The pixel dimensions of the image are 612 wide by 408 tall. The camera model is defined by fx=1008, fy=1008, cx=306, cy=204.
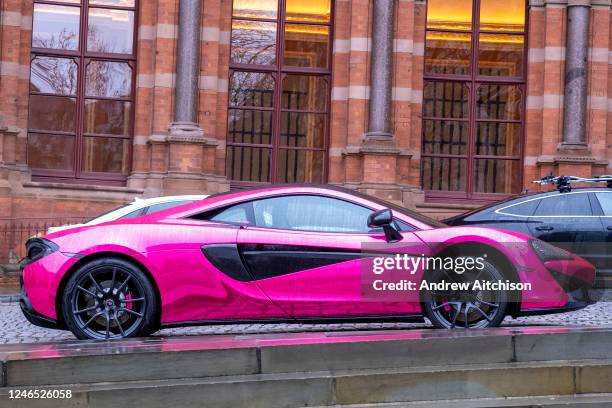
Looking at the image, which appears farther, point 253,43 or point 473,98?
point 473,98

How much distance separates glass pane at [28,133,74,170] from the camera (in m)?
19.7

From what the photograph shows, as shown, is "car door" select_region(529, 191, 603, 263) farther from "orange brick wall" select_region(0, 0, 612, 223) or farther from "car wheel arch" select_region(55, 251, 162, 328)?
"orange brick wall" select_region(0, 0, 612, 223)

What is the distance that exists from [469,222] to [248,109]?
921 centimetres

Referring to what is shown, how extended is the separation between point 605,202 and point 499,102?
27.5 ft

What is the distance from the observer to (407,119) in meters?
20.2

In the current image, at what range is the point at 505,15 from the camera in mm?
20984

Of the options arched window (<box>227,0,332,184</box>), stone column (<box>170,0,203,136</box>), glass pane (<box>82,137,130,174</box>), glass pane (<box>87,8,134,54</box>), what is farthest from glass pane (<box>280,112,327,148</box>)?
glass pane (<box>87,8,134,54</box>)

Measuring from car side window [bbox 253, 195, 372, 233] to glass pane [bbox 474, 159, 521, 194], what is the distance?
12.6m

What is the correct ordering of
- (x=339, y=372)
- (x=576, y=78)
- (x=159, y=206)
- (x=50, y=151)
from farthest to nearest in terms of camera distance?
(x=576, y=78)
(x=50, y=151)
(x=159, y=206)
(x=339, y=372)

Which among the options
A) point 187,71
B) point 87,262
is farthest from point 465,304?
point 187,71

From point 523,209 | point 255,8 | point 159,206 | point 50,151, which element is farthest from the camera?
point 255,8

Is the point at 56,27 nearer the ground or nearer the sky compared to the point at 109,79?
nearer the sky

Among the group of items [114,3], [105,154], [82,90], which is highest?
[114,3]

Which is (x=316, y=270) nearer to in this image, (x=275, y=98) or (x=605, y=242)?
(x=605, y=242)
